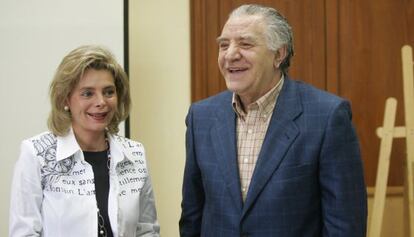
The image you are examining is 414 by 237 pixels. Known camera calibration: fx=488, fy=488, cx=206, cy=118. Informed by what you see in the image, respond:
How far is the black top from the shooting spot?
1711 millimetres

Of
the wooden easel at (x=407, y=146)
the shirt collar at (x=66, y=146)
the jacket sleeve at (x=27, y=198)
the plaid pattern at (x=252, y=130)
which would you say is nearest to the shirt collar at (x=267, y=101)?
the plaid pattern at (x=252, y=130)

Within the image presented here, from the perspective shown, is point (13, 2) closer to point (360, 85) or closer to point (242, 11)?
point (242, 11)

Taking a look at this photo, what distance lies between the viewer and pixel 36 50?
2.84 m

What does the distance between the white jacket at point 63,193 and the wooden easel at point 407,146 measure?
4.28 ft

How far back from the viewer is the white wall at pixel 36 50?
2.83m

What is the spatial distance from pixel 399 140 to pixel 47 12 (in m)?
2.20

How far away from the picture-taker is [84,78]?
1.74 m

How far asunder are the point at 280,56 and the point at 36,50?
1.73 meters

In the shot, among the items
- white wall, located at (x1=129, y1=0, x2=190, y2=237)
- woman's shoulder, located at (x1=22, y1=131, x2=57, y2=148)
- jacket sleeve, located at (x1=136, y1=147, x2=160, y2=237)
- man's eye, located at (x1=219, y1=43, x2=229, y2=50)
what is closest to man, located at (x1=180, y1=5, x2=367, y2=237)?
man's eye, located at (x1=219, y1=43, x2=229, y2=50)

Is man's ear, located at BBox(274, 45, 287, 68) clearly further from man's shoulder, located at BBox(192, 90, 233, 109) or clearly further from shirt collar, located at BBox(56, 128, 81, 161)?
shirt collar, located at BBox(56, 128, 81, 161)

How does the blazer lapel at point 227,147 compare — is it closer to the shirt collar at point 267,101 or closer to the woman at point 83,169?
the shirt collar at point 267,101

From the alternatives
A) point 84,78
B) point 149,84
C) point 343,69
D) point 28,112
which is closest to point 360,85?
point 343,69

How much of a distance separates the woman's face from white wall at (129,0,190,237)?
1.24 m

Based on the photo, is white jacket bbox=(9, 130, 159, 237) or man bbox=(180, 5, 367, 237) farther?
white jacket bbox=(9, 130, 159, 237)
